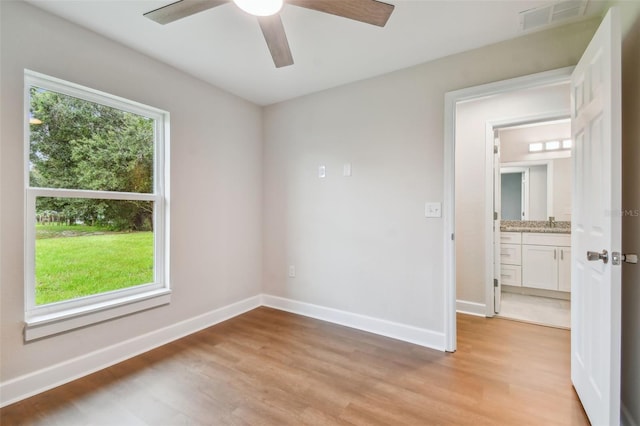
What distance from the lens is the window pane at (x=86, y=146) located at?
6.35 ft

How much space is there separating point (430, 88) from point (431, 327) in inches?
82.0

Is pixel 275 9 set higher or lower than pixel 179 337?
higher

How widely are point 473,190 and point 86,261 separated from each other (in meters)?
3.79

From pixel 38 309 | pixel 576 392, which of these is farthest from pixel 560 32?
pixel 38 309

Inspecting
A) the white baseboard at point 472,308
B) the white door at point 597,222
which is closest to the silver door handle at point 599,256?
the white door at point 597,222

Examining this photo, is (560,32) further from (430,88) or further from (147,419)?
(147,419)

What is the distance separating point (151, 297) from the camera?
7.98 feet

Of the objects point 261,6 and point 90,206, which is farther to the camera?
point 90,206

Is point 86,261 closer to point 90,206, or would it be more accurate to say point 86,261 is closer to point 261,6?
point 90,206

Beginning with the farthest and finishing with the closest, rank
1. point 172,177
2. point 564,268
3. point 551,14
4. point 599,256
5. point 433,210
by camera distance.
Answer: point 564,268 → point 172,177 → point 433,210 → point 551,14 → point 599,256

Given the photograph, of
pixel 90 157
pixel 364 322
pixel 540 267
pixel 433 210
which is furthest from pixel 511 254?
pixel 90 157

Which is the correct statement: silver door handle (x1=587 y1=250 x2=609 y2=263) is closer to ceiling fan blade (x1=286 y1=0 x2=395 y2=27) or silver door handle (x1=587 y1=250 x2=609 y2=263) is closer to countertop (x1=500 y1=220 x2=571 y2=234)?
ceiling fan blade (x1=286 y1=0 x2=395 y2=27)

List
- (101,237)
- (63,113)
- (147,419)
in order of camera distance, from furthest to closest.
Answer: (101,237) → (63,113) → (147,419)

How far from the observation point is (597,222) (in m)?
1.49
